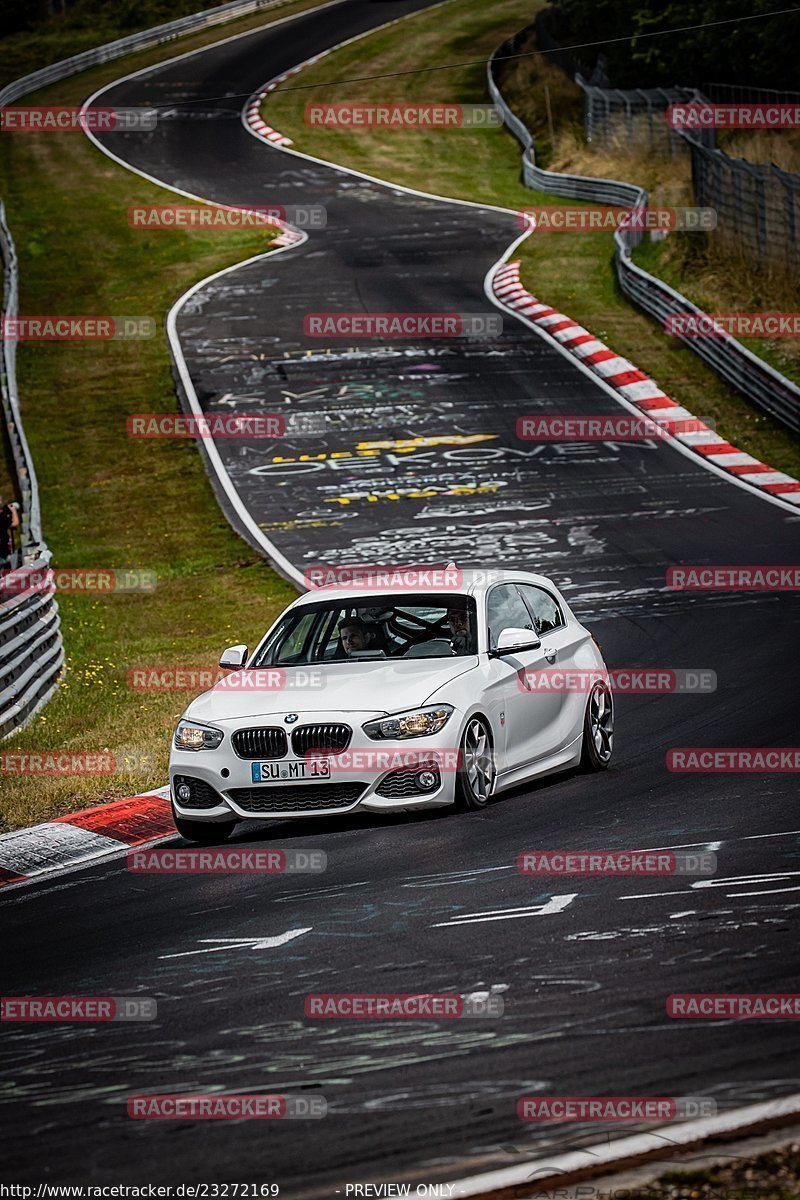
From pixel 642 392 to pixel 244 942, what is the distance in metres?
23.6

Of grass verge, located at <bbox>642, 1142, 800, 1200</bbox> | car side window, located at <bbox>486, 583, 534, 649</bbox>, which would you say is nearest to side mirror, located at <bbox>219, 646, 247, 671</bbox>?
car side window, located at <bbox>486, 583, 534, 649</bbox>

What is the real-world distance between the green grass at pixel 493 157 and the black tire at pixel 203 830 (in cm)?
1663

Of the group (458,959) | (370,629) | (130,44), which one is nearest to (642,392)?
(370,629)

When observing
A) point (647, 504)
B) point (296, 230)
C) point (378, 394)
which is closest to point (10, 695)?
point (647, 504)

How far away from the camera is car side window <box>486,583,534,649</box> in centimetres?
1165

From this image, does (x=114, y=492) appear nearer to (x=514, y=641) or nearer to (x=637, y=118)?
(x=514, y=641)

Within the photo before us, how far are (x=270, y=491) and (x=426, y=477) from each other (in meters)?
2.44

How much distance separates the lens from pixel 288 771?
10281mm

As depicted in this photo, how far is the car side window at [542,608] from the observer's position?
12.2 meters

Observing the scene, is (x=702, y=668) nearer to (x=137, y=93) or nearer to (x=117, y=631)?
(x=117, y=631)

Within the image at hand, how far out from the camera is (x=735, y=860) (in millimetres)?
8852

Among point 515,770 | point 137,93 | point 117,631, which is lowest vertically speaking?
point 117,631

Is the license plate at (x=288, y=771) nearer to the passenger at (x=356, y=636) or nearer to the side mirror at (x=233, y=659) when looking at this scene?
the side mirror at (x=233, y=659)

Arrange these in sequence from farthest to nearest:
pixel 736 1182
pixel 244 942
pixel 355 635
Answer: pixel 355 635 < pixel 244 942 < pixel 736 1182
